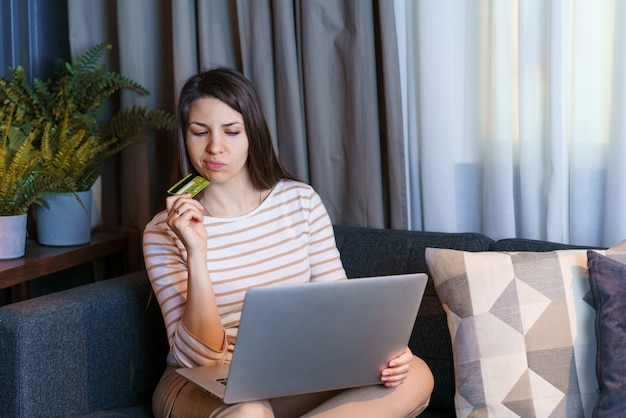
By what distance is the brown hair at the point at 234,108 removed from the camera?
1831 mm

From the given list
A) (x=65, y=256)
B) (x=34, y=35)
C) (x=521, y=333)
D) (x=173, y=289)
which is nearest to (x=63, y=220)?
(x=65, y=256)

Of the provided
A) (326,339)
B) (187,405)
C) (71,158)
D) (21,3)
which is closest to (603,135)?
(326,339)

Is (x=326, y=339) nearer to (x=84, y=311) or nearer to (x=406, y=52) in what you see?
(x=84, y=311)

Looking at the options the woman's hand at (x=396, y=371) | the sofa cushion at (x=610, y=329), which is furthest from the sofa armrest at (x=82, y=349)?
the sofa cushion at (x=610, y=329)

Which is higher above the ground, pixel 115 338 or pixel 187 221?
pixel 187 221

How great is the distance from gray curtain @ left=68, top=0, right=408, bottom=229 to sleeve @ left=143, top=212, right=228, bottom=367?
0.55 metres

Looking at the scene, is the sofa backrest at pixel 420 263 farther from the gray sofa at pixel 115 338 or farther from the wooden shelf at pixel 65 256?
the wooden shelf at pixel 65 256

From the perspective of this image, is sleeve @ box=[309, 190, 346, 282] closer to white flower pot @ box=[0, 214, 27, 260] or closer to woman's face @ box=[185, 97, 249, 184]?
woman's face @ box=[185, 97, 249, 184]

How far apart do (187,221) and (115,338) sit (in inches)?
14.2

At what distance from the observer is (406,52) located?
2.17 meters

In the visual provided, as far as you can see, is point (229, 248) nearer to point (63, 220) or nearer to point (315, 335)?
point (315, 335)

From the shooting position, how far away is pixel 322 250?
6.32 ft

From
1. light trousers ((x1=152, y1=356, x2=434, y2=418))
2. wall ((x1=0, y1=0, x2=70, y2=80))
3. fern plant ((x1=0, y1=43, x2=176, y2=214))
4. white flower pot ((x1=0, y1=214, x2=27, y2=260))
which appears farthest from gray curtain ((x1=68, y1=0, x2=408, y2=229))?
light trousers ((x1=152, y1=356, x2=434, y2=418))

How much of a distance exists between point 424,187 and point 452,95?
238mm
